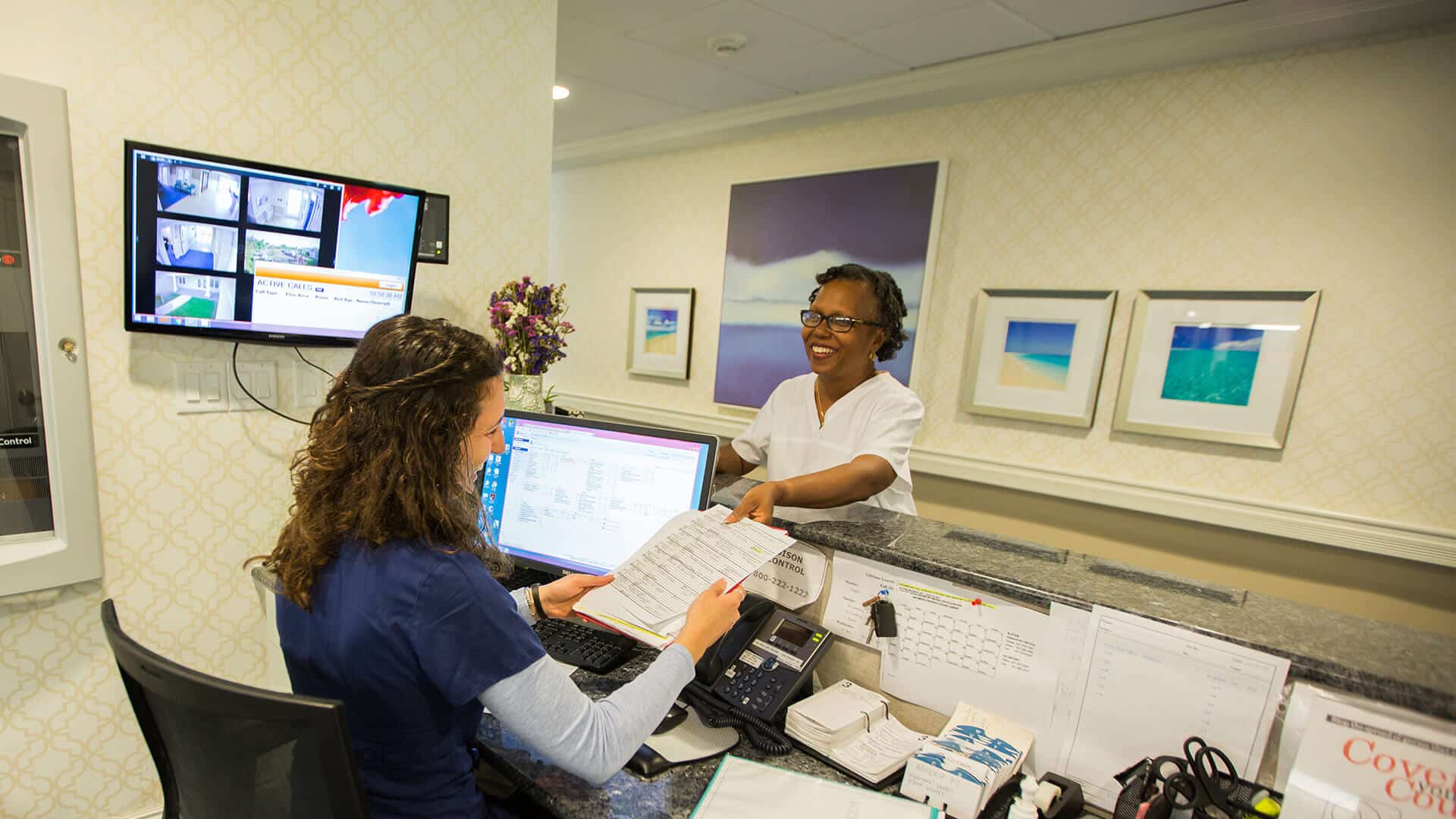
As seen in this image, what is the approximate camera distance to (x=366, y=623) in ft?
2.58

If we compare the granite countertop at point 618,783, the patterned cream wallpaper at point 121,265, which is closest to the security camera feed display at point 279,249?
→ the patterned cream wallpaper at point 121,265

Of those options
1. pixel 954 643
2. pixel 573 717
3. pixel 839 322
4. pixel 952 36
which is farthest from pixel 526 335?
pixel 952 36

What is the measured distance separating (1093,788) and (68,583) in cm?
222

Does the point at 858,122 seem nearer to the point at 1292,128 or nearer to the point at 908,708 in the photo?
the point at 1292,128

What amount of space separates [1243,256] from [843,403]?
1768 millimetres

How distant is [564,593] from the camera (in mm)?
1186

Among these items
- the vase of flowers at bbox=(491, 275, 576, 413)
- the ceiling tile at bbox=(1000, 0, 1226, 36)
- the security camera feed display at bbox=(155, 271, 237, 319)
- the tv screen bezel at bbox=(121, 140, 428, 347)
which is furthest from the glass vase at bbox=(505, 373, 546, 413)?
the ceiling tile at bbox=(1000, 0, 1226, 36)

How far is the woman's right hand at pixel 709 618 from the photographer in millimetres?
937

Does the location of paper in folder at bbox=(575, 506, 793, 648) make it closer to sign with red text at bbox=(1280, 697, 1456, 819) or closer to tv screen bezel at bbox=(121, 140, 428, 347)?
sign with red text at bbox=(1280, 697, 1456, 819)

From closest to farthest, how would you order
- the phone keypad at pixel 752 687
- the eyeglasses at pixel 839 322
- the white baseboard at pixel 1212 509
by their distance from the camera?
the phone keypad at pixel 752 687, the eyeglasses at pixel 839 322, the white baseboard at pixel 1212 509

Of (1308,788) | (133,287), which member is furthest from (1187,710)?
(133,287)

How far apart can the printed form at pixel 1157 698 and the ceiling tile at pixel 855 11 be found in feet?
7.39

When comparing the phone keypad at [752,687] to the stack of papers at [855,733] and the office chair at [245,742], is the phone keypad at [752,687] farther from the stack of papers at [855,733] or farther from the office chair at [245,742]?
the office chair at [245,742]

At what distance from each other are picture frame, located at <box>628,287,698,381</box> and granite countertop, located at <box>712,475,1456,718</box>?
9.54 feet
